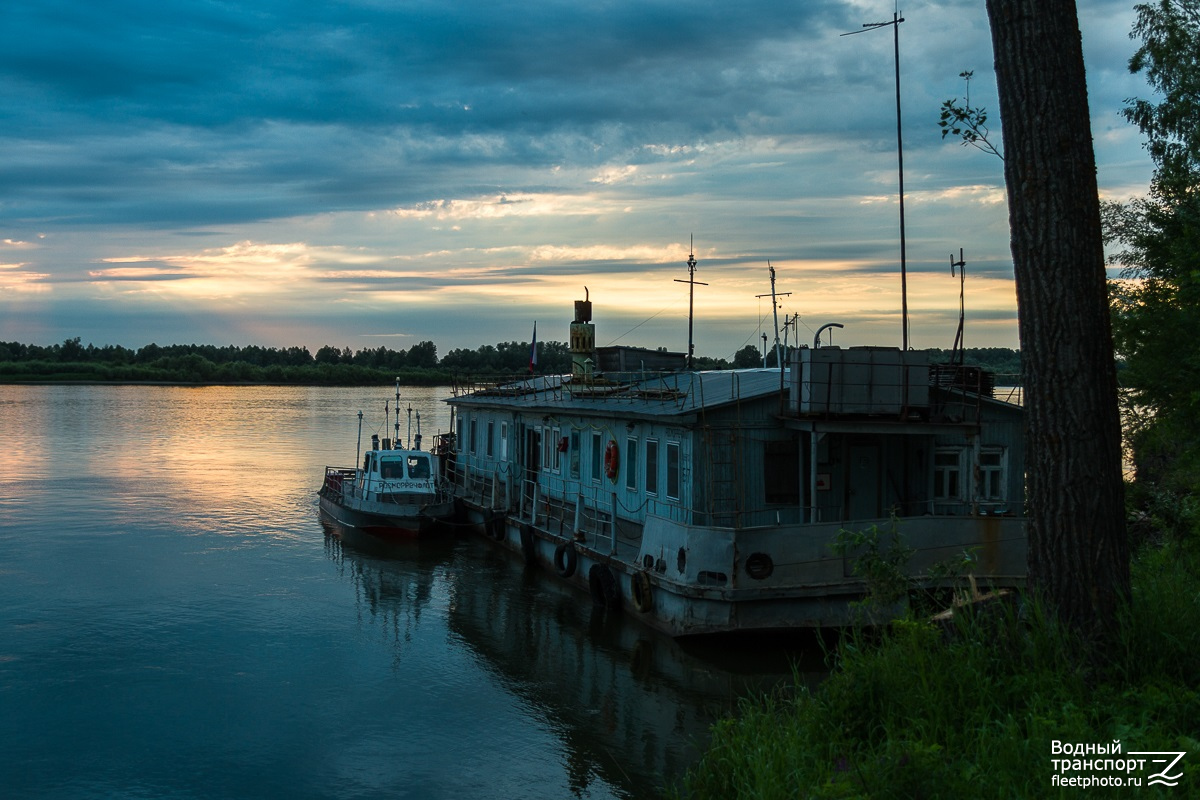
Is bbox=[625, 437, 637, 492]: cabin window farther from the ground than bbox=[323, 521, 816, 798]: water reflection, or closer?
farther from the ground

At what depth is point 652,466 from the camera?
20672 millimetres

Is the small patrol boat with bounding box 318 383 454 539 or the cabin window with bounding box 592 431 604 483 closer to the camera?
the cabin window with bounding box 592 431 604 483

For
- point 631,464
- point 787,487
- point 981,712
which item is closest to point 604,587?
point 631,464

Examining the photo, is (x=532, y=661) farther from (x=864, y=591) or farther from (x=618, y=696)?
(x=864, y=591)

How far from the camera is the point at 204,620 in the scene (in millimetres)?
20750

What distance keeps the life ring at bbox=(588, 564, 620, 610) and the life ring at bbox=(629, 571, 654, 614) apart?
1392 mm

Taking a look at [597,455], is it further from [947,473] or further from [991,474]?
[991,474]

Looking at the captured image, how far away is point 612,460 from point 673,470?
316 cm

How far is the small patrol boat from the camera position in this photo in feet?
99.7

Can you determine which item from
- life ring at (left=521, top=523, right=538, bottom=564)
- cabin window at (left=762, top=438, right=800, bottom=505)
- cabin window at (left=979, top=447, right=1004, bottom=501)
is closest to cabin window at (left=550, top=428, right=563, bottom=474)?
life ring at (left=521, top=523, right=538, bottom=564)

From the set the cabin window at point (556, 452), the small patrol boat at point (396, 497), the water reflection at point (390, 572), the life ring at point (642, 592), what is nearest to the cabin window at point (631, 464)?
the life ring at point (642, 592)

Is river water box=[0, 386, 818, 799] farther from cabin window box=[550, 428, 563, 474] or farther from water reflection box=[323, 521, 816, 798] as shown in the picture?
cabin window box=[550, 428, 563, 474]

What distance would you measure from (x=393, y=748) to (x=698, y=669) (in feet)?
17.8

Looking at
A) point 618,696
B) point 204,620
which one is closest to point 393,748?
point 618,696
